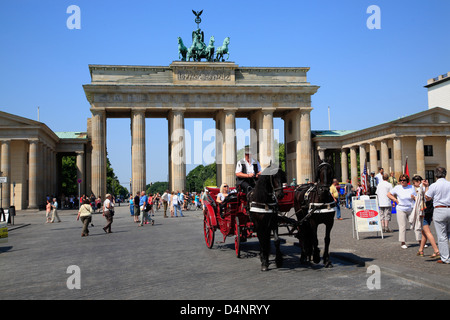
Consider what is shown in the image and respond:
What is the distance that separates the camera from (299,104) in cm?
6019

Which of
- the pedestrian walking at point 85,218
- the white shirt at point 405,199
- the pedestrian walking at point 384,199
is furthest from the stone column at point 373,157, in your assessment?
the white shirt at point 405,199

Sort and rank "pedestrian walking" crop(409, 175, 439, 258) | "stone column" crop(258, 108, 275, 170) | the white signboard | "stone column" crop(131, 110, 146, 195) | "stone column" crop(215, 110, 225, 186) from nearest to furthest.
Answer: "pedestrian walking" crop(409, 175, 439, 258)
the white signboard
"stone column" crop(131, 110, 146, 195)
"stone column" crop(258, 108, 275, 170)
"stone column" crop(215, 110, 225, 186)

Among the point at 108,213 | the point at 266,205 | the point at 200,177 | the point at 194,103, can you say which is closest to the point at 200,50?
the point at 194,103

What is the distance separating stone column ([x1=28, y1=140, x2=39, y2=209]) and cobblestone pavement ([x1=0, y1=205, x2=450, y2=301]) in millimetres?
35310

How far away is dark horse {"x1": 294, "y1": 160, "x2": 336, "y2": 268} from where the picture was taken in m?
10.1

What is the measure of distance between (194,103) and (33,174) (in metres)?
21.0

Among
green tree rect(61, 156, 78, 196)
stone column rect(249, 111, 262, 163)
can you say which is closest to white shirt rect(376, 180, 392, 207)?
stone column rect(249, 111, 262, 163)

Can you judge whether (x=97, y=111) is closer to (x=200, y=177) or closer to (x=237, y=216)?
(x=237, y=216)

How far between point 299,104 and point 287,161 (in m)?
10.1

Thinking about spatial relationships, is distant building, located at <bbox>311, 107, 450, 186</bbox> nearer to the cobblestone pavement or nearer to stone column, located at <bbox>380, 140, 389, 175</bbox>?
stone column, located at <bbox>380, 140, 389, 175</bbox>

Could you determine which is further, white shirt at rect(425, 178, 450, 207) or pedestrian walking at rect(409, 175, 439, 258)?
pedestrian walking at rect(409, 175, 439, 258)

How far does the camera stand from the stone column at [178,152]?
186 ft

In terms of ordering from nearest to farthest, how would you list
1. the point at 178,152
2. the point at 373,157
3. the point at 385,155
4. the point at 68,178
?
the point at 385,155
the point at 178,152
the point at 373,157
the point at 68,178

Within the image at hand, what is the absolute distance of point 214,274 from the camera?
32.1 ft
